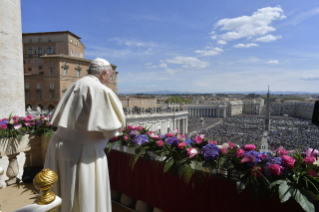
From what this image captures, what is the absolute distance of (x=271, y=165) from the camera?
2.71 meters

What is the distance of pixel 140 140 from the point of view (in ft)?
13.8

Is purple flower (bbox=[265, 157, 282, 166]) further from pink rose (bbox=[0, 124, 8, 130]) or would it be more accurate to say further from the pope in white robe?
pink rose (bbox=[0, 124, 8, 130])

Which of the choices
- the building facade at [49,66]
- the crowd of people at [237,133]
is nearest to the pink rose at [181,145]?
the crowd of people at [237,133]

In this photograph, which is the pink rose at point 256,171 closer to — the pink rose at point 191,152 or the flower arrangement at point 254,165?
the flower arrangement at point 254,165

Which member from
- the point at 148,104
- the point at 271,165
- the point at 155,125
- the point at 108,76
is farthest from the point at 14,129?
the point at 148,104

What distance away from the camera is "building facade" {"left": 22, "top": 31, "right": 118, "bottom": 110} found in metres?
30.5

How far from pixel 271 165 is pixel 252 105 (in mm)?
140871

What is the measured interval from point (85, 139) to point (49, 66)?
33.1m

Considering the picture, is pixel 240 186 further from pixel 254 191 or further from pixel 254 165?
pixel 254 165

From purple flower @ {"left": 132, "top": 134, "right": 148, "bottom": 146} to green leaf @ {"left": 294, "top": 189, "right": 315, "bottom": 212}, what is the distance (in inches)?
104

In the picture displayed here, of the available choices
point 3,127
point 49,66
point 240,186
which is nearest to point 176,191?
point 240,186

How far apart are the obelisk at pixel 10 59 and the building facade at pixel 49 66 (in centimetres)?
2376

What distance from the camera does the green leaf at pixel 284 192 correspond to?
253 cm

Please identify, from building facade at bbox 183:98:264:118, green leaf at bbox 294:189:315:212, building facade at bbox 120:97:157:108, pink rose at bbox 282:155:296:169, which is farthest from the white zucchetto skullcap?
building facade at bbox 183:98:264:118
